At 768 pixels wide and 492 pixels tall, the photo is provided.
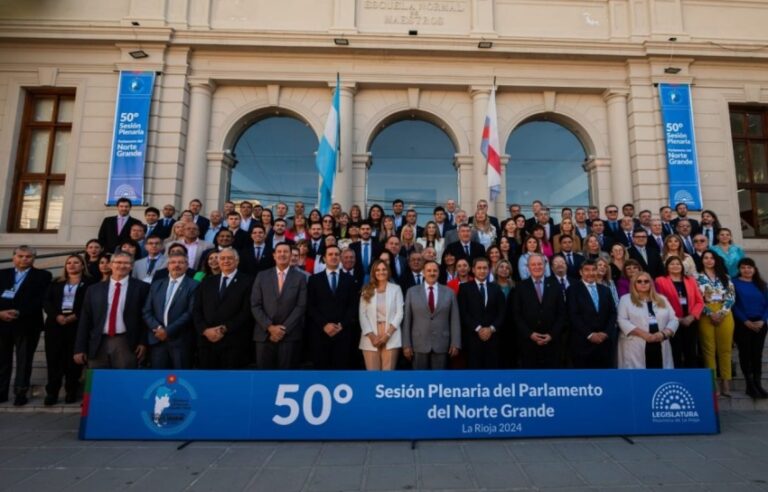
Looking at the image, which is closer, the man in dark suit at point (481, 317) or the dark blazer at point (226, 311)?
the dark blazer at point (226, 311)

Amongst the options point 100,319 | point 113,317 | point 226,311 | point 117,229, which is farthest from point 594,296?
point 117,229

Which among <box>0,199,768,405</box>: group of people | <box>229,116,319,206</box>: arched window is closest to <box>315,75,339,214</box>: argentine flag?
<box>229,116,319,206</box>: arched window

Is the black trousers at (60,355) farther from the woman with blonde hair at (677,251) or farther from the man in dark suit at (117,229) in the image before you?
the woman with blonde hair at (677,251)

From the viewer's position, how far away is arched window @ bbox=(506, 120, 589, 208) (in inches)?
443

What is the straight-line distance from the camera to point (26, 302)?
5336mm

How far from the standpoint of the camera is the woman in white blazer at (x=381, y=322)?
4781 mm

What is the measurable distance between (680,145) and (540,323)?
8.26 m

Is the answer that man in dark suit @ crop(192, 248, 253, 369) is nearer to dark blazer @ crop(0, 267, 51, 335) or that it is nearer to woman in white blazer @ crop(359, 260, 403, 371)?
woman in white blazer @ crop(359, 260, 403, 371)

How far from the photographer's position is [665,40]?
1042 cm

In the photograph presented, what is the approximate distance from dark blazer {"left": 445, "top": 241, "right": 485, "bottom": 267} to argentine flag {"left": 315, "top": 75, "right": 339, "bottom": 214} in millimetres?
3911

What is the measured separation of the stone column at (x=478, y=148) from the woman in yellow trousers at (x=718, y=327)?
5.39m

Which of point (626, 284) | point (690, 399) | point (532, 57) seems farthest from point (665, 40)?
point (690, 399)

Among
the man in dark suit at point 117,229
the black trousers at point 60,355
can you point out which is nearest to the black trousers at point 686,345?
the black trousers at point 60,355

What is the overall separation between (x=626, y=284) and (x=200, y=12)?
11403 millimetres
